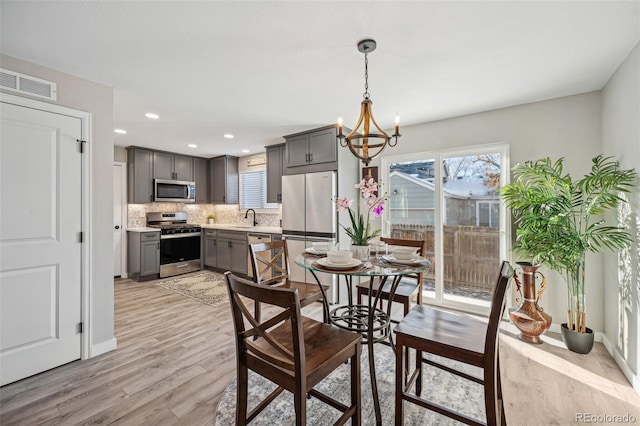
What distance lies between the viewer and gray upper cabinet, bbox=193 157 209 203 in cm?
600

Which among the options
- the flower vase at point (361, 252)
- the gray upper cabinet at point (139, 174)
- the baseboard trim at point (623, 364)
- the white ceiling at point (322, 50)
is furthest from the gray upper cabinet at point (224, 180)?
the baseboard trim at point (623, 364)

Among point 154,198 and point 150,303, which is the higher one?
point 154,198

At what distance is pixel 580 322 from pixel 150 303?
16.1 feet

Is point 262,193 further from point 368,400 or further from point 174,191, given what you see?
point 368,400

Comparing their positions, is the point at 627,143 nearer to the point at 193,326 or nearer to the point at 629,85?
the point at 629,85

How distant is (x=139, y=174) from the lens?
16.6ft

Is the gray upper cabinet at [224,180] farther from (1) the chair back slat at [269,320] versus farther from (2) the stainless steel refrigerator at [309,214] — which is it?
(1) the chair back slat at [269,320]

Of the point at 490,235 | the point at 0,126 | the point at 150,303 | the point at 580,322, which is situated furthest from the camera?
the point at 150,303

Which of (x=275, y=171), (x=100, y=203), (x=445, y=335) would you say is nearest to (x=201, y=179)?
(x=275, y=171)

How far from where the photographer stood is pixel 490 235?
11.0 ft

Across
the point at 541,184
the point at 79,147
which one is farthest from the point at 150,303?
the point at 541,184

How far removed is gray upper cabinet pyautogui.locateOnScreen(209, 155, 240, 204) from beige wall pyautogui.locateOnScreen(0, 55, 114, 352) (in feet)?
10.7

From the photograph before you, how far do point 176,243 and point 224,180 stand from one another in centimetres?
157

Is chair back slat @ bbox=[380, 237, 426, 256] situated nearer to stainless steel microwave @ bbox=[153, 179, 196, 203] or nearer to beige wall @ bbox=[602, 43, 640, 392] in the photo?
beige wall @ bbox=[602, 43, 640, 392]
